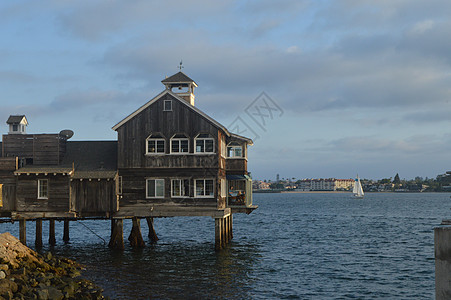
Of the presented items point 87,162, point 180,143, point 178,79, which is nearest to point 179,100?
point 180,143

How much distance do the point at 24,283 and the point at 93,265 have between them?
11.7 m

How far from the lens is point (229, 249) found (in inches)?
1802

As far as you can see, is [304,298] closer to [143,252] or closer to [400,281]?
[400,281]

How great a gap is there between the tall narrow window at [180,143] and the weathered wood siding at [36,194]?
9.03 meters

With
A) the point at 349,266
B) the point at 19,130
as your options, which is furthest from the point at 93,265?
the point at 349,266

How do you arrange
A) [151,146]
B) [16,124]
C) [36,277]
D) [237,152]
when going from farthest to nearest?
[237,152] → [16,124] → [151,146] → [36,277]

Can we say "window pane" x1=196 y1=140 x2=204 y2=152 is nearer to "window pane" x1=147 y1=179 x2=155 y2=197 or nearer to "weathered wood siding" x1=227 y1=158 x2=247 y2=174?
"window pane" x1=147 y1=179 x2=155 y2=197

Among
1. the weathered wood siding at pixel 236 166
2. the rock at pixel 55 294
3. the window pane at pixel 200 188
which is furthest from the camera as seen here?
the weathered wood siding at pixel 236 166

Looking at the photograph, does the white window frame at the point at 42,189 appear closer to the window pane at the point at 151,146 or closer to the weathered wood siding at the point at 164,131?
the weathered wood siding at the point at 164,131

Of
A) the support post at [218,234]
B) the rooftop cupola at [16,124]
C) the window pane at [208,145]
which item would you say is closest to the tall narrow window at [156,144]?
the window pane at [208,145]

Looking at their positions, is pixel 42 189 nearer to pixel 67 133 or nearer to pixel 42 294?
pixel 67 133

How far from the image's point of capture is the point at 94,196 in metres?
40.7

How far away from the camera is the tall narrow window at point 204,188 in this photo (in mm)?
40375

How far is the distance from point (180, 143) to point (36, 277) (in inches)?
671
